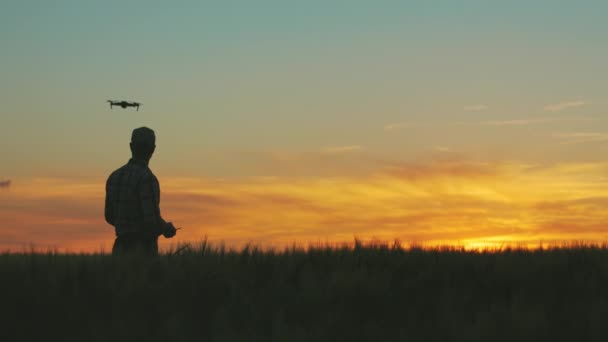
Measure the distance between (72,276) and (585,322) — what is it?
6.50 meters

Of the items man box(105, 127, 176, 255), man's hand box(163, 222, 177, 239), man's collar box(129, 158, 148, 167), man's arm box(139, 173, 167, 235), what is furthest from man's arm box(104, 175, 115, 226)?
man's hand box(163, 222, 177, 239)

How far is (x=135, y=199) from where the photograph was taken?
1476cm

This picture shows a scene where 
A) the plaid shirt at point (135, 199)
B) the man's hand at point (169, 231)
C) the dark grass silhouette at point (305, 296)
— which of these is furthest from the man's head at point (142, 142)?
the dark grass silhouette at point (305, 296)

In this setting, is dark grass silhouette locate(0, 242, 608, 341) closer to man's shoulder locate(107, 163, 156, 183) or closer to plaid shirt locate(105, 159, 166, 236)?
plaid shirt locate(105, 159, 166, 236)

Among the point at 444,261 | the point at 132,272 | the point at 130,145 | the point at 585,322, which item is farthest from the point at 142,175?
the point at 585,322

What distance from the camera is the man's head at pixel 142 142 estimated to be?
1471 cm

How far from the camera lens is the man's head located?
1471 cm

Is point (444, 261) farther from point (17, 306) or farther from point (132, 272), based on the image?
point (17, 306)

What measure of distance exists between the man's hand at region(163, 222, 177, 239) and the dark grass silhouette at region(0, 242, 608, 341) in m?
0.35

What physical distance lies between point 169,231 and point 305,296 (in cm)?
378

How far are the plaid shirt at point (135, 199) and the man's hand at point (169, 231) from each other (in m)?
0.06

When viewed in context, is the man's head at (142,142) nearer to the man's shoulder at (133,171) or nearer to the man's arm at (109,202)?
the man's shoulder at (133,171)

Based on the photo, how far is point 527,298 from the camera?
11.9 meters

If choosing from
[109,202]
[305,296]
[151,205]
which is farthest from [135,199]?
[305,296]
